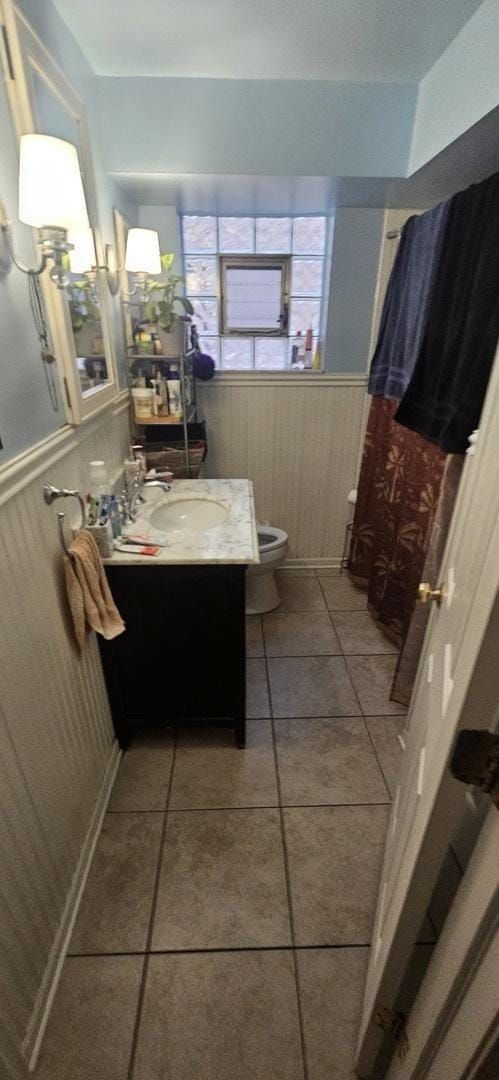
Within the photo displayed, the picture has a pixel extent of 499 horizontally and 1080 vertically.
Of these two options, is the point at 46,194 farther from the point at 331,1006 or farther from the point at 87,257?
the point at 331,1006

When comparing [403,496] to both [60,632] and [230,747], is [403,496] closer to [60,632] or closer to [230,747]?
[230,747]

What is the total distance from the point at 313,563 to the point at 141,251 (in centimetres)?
193

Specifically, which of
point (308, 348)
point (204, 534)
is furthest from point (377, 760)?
point (308, 348)

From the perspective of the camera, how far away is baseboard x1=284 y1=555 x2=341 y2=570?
117 inches

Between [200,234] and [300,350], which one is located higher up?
[200,234]

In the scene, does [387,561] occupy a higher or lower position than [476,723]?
lower

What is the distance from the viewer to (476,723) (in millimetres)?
553

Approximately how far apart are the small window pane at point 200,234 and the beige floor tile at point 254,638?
1.95 metres

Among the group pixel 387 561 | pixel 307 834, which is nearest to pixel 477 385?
pixel 387 561

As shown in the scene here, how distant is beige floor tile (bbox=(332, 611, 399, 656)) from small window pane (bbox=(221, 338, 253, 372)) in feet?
4.84

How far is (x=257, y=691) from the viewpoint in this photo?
2018 mm

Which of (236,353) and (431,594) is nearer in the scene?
(431,594)

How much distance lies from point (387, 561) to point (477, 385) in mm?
1067

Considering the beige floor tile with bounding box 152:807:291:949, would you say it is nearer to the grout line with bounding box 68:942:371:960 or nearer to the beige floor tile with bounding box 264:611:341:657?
the grout line with bounding box 68:942:371:960
